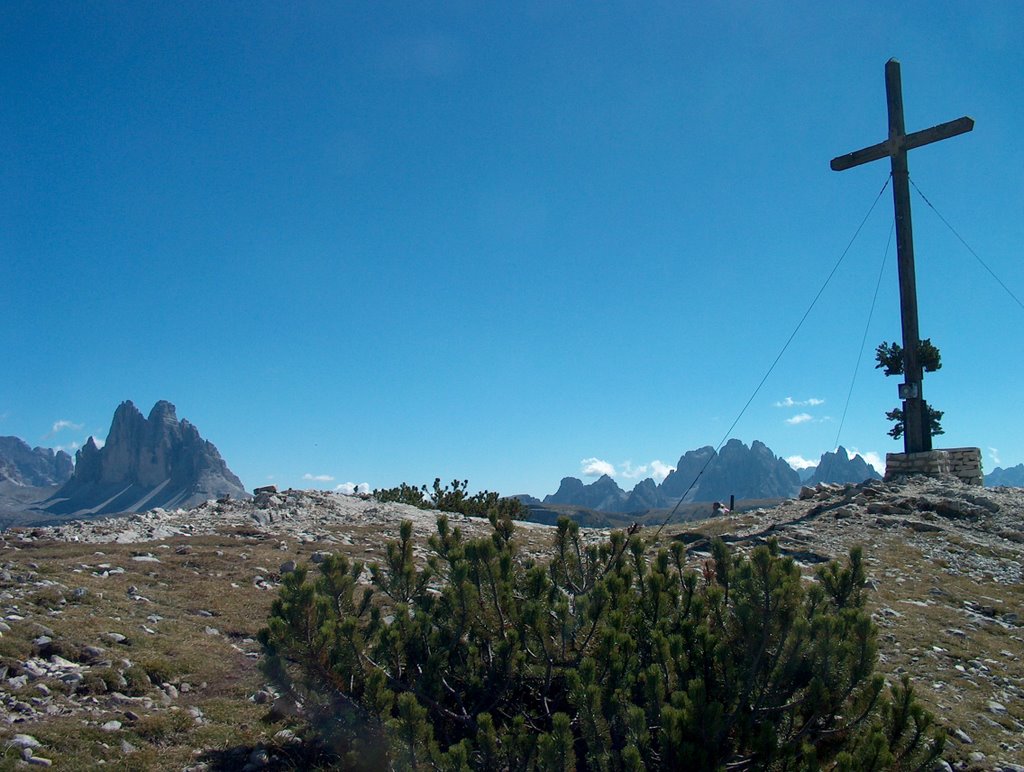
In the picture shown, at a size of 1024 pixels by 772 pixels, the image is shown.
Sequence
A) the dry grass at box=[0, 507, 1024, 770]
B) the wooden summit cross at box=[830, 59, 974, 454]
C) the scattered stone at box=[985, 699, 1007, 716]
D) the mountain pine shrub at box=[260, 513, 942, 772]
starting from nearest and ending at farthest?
the mountain pine shrub at box=[260, 513, 942, 772], the dry grass at box=[0, 507, 1024, 770], the scattered stone at box=[985, 699, 1007, 716], the wooden summit cross at box=[830, 59, 974, 454]

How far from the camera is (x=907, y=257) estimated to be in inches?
789

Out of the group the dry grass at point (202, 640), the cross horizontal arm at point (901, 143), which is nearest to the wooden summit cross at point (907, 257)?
the cross horizontal arm at point (901, 143)

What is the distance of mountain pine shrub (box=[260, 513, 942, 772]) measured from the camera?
426cm

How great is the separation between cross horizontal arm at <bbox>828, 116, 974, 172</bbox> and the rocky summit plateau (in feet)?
33.1

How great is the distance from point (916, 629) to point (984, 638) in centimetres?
88

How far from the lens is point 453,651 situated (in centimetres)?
555

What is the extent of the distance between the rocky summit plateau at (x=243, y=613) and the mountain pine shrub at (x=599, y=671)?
69 cm

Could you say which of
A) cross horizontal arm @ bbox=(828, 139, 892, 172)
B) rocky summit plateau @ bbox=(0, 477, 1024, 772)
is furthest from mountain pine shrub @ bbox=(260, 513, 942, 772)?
cross horizontal arm @ bbox=(828, 139, 892, 172)

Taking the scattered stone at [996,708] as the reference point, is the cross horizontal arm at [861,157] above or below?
above

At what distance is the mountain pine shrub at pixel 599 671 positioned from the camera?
4.26 m

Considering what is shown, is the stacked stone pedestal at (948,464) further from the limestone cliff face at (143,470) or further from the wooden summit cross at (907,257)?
the limestone cliff face at (143,470)

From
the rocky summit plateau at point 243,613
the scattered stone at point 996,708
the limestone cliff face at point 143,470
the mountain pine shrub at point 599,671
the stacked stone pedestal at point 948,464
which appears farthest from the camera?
the limestone cliff face at point 143,470

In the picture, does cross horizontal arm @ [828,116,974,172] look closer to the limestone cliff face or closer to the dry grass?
the dry grass

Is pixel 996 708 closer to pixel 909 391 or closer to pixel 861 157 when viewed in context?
pixel 909 391
